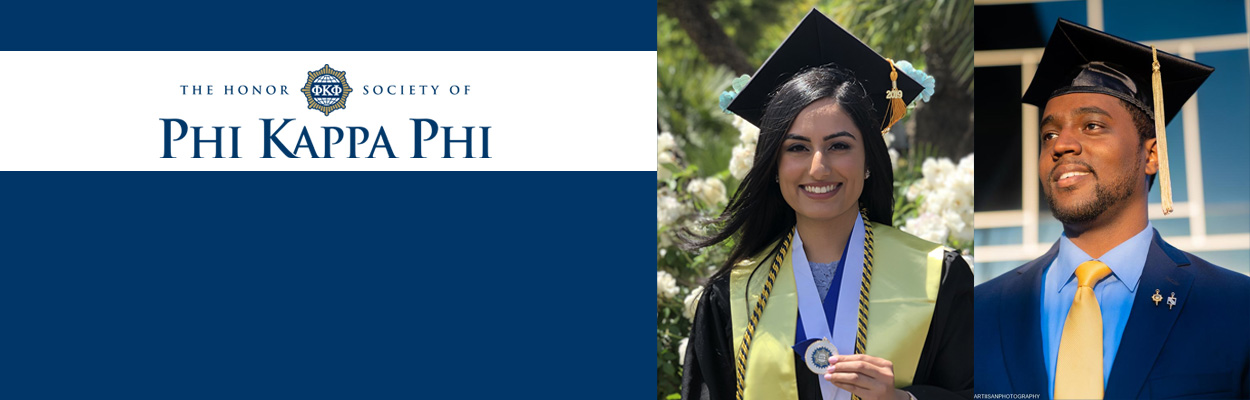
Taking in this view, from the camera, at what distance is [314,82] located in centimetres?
390

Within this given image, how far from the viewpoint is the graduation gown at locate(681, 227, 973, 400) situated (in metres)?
3.14

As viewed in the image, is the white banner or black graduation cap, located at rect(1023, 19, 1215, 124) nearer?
black graduation cap, located at rect(1023, 19, 1215, 124)

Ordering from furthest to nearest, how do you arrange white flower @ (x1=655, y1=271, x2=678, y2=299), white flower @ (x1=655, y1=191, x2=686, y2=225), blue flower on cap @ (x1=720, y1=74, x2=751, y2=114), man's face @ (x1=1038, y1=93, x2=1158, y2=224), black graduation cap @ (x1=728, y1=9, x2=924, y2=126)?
white flower @ (x1=655, y1=191, x2=686, y2=225) → white flower @ (x1=655, y1=271, x2=678, y2=299) → blue flower on cap @ (x1=720, y1=74, x2=751, y2=114) → black graduation cap @ (x1=728, y1=9, x2=924, y2=126) → man's face @ (x1=1038, y1=93, x2=1158, y2=224)

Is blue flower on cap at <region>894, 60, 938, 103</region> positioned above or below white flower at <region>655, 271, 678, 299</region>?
above

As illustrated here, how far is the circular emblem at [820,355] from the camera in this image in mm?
3074

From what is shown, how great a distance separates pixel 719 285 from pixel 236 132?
1.88 m

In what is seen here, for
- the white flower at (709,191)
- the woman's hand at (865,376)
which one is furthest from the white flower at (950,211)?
the woman's hand at (865,376)

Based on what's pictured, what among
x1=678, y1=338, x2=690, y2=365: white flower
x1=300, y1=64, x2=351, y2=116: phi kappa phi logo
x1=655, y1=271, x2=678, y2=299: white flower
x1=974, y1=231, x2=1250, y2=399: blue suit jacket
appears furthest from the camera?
x1=655, y1=271, x2=678, y2=299: white flower

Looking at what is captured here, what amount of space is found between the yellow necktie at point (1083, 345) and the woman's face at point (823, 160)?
28.6 inches

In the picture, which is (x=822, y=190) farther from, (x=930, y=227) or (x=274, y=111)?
(x=274, y=111)

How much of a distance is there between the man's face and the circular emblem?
0.81 metres

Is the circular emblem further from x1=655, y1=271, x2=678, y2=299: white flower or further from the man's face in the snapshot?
x1=655, y1=271, x2=678, y2=299: white flower

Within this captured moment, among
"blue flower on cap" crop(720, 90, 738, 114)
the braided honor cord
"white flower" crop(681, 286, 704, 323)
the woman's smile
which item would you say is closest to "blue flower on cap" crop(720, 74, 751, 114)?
"blue flower on cap" crop(720, 90, 738, 114)

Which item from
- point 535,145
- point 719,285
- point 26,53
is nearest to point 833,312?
point 719,285
